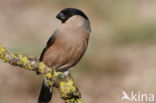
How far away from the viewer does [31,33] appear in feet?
41.5

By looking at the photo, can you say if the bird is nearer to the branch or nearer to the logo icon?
the branch

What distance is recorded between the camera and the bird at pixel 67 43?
621 cm

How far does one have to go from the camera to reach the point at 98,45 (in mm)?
11625

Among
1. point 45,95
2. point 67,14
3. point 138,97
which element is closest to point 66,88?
point 45,95

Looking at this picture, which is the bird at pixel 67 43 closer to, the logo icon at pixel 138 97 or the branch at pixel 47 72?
the branch at pixel 47 72

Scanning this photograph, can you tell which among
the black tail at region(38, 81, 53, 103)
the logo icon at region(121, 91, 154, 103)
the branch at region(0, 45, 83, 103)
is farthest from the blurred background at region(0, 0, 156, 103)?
the branch at region(0, 45, 83, 103)

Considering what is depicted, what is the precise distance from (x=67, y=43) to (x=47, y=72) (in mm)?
1575

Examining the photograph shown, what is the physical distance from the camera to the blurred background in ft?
34.2

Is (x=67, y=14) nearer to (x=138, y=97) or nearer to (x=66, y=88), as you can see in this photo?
(x=66, y=88)

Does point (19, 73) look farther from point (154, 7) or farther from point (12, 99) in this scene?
point (154, 7)

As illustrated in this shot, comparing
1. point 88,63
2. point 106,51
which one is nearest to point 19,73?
point 88,63

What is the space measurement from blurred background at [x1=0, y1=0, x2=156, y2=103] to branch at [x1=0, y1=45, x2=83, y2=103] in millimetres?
4816

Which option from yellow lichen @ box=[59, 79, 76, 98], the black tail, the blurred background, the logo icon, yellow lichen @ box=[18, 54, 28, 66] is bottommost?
the logo icon

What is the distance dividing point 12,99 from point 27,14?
4.17 metres
